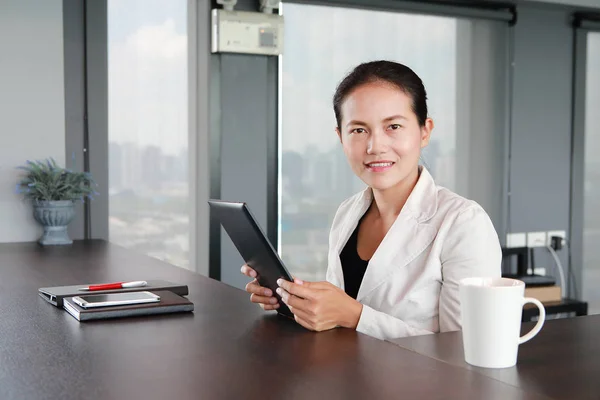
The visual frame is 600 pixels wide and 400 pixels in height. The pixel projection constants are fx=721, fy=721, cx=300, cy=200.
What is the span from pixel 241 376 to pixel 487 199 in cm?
360

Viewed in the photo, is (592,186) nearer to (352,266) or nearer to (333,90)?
(333,90)

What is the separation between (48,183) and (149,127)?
0.66m

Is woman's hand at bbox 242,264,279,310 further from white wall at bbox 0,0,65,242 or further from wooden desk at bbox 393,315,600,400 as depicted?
white wall at bbox 0,0,65,242

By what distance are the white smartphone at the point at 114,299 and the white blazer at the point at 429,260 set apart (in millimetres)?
543

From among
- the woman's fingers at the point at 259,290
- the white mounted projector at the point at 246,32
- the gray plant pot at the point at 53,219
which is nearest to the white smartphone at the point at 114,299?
the woman's fingers at the point at 259,290

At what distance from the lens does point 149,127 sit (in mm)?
3488

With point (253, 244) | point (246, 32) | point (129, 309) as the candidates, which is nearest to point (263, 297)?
point (253, 244)

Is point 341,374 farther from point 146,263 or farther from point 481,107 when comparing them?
point 481,107

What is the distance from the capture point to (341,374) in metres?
1.01

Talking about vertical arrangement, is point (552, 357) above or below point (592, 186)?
below

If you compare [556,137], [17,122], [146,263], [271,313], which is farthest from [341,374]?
[556,137]

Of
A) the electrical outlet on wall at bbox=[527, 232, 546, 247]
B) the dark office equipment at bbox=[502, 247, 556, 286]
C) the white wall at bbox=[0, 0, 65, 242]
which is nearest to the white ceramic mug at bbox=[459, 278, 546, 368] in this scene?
the white wall at bbox=[0, 0, 65, 242]

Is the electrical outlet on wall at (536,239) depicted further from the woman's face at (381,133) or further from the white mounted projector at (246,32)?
the woman's face at (381,133)

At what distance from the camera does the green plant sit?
2.97 metres
